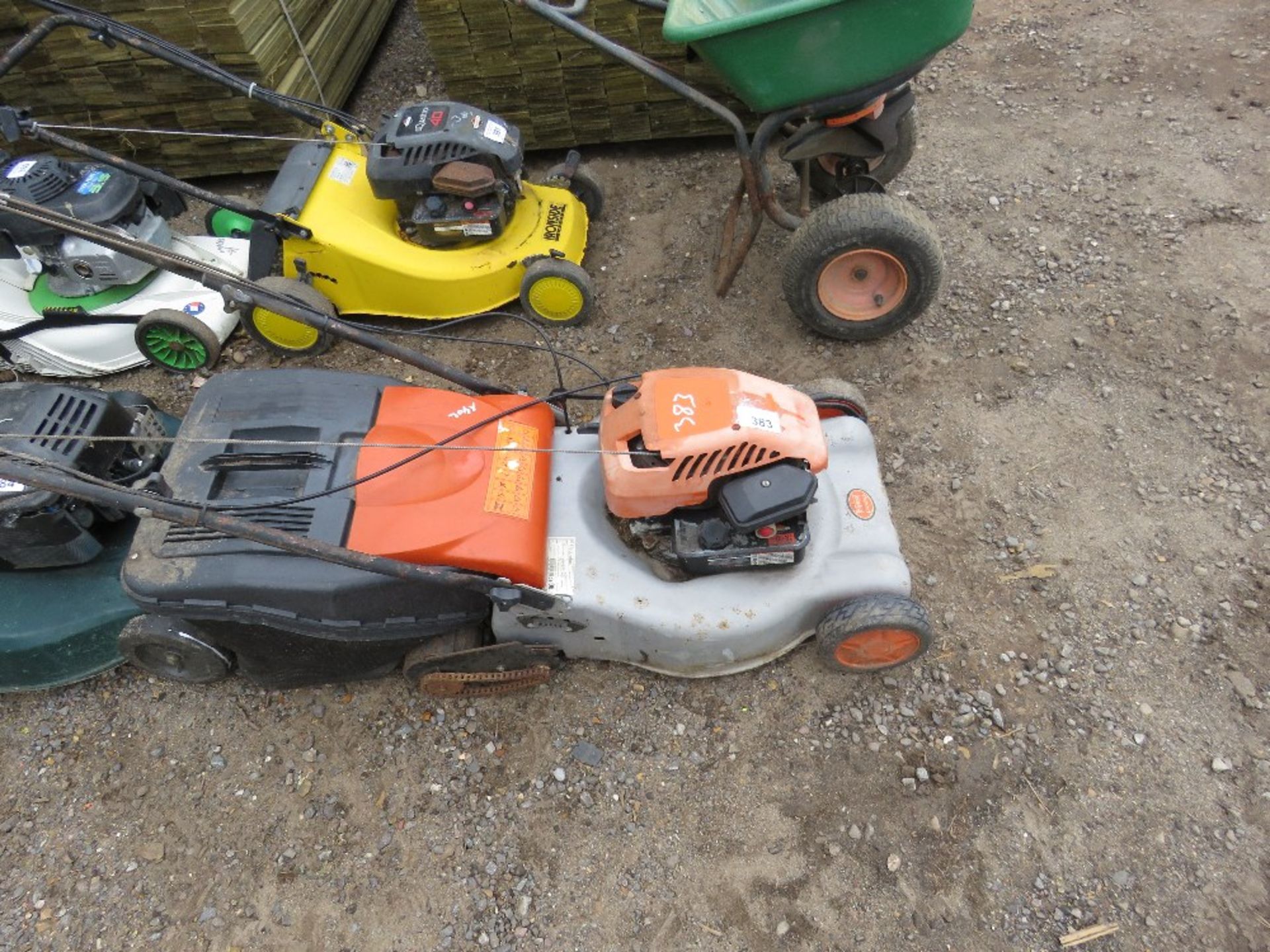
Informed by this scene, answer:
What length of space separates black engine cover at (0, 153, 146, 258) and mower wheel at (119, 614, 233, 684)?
64.6 inches

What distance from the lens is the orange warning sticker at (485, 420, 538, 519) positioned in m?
2.14

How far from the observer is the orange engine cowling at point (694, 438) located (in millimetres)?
2074

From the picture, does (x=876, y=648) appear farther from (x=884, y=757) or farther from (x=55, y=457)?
(x=55, y=457)

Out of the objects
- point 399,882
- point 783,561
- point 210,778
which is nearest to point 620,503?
point 783,561

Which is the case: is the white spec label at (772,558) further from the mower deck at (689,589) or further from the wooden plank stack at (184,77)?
the wooden plank stack at (184,77)

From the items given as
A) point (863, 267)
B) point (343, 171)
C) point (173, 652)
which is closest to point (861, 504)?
point (863, 267)

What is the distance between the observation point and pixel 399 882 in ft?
7.23

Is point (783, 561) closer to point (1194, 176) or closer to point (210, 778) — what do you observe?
point (210, 778)

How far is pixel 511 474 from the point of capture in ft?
7.19

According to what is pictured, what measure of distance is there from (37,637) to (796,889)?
7.12 ft

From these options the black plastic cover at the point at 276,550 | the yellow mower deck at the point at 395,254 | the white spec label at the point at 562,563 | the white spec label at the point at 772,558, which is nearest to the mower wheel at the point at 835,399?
the white spec label at the point at 772,558

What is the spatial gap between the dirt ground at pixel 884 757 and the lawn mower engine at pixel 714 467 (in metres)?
0.51

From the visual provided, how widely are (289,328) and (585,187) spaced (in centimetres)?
143

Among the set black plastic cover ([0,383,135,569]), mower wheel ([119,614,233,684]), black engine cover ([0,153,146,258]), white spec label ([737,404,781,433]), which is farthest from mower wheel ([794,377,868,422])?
black engine cover ([0,153,146,258])
